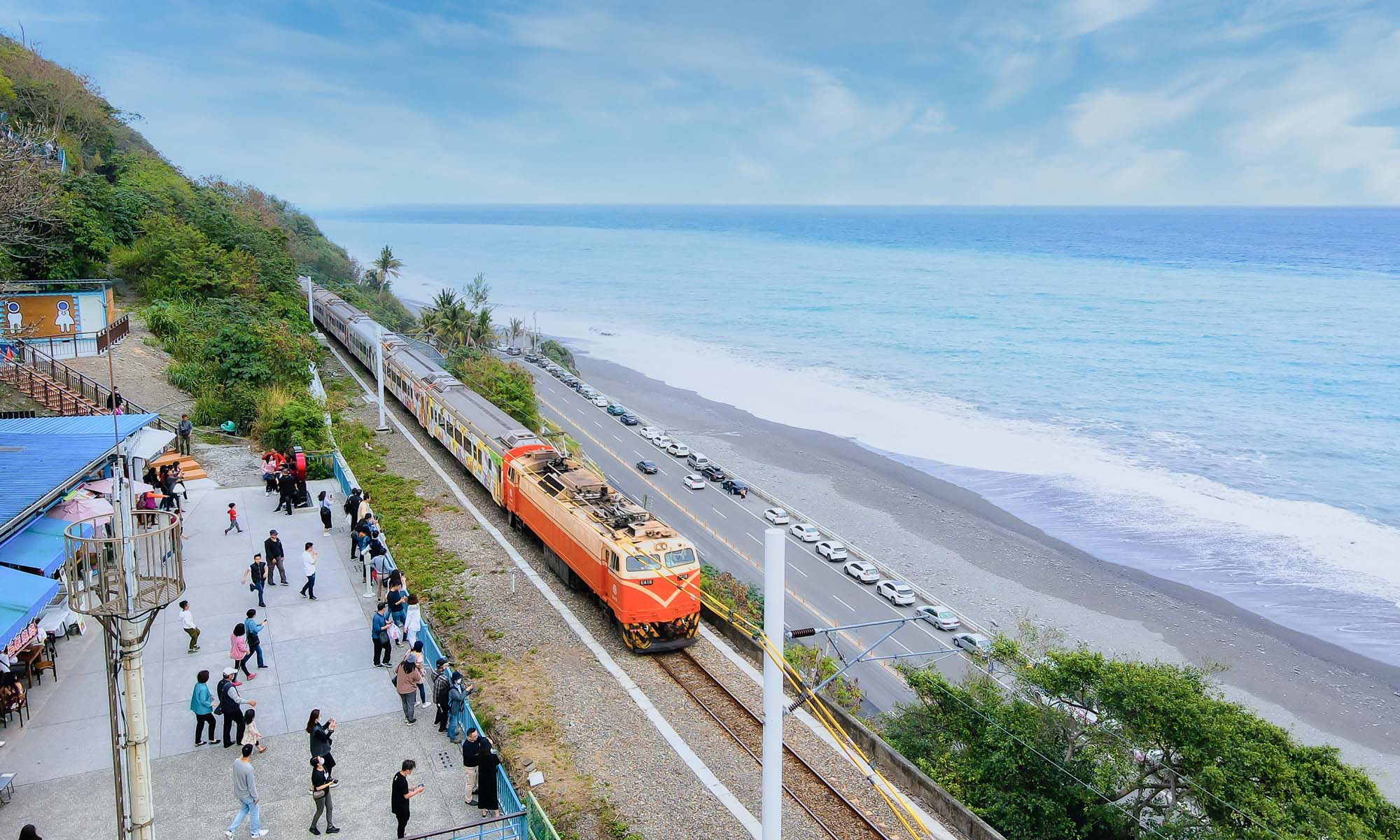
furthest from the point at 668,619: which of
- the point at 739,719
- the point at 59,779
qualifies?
the point at 59,779

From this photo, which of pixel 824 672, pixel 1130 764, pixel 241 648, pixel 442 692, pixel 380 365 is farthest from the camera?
pixel 380 365

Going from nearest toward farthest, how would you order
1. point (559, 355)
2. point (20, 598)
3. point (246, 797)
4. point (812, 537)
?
point (246, 797) → point (20, 598) → point (812, 537) → point (559, 355)

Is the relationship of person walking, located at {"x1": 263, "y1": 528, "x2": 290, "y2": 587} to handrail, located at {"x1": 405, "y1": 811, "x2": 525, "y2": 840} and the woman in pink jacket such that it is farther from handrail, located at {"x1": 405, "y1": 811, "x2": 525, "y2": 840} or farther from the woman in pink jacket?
handrail, located at {"x1": 405, "y1": 811, "x2": 525, "y2": 840}

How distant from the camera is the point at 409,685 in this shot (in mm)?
14242

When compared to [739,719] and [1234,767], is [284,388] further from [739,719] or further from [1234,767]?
[1234,767]

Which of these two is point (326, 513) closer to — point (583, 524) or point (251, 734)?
point (583, 524)

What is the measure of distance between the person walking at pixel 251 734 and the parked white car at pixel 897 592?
29.3 metres

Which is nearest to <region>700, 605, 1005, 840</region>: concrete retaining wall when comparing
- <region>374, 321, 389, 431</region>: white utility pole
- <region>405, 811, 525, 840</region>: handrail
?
<region>405, 811, 525, 840</region>: handrail

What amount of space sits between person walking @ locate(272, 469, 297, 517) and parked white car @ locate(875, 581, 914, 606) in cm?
2507

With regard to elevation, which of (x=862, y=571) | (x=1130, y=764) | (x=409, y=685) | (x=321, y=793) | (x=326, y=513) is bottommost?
(x=862, y=571)

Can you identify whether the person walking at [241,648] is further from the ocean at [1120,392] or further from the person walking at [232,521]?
the ocean at [1120,392]

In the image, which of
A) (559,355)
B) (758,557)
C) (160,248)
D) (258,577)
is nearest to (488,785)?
(258,577)

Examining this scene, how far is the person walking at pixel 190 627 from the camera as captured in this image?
15.8 meters

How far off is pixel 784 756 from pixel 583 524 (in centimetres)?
693
